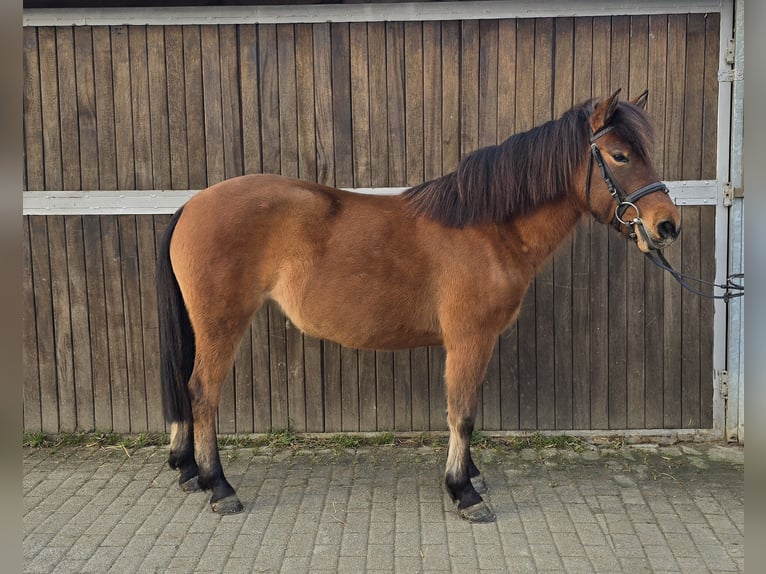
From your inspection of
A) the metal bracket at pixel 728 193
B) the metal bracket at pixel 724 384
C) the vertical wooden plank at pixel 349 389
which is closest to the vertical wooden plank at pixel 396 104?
the vertical wooden plank at pixel 349 389

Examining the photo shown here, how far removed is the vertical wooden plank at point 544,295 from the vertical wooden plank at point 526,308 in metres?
0.03

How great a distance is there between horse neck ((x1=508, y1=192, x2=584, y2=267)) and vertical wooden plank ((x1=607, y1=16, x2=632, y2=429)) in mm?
1069

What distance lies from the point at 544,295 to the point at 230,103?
8.86ft

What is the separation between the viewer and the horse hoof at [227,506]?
3.34 m

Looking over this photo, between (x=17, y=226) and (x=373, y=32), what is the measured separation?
12.5ft

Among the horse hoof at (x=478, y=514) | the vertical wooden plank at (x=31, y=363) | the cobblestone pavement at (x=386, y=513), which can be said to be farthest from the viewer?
the vertical wooden plank at (x=31, y=363)

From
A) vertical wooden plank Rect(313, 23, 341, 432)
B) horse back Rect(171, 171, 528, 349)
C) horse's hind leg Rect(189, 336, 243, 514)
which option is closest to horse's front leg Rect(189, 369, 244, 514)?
horse's hind leg Rect(189, 336, 243, 514)

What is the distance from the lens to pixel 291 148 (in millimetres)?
4242

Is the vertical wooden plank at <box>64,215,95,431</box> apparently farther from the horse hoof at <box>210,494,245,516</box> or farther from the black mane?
the black mane

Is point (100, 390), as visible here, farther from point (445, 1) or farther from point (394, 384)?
point (445, 1)

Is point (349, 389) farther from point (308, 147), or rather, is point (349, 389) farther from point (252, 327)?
point (308, 147)

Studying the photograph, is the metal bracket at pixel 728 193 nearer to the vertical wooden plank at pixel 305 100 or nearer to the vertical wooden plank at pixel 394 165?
the vertical wooden plank at pixel 394 165

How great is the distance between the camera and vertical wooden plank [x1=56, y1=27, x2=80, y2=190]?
13.7ft

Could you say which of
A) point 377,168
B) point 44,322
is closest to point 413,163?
point 377,168
